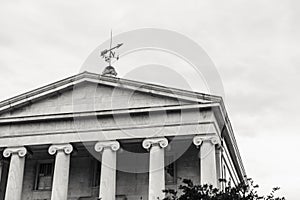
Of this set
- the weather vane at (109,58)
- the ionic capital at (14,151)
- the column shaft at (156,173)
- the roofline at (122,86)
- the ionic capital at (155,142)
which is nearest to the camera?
the column shaft at (156,173)

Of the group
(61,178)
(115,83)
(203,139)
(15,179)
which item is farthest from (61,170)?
(203,139)

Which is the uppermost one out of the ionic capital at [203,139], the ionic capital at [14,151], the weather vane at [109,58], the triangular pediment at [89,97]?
the weather vane at [109,58]

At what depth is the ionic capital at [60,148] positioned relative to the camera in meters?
28.1

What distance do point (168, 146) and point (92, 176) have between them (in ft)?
18.5

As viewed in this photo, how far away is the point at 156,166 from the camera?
26.4 meters

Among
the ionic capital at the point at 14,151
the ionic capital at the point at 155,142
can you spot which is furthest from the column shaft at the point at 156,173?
the ionic capital at the point at 14,151

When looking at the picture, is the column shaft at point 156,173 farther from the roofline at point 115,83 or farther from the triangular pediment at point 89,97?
the roofline at point 115,83

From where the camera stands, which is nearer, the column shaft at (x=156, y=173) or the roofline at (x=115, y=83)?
the column shaft at (x=156, y=173)

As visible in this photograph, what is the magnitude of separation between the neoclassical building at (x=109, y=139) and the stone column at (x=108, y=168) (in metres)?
0.05

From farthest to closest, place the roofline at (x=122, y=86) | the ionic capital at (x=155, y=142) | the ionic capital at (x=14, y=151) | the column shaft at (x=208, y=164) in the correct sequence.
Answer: the ionic capital at (x=14, y=151) < the roofline at (x=122, y=86) < the ionic capital at (x=155, y=142) < the column shaft at (x=208, y=164)

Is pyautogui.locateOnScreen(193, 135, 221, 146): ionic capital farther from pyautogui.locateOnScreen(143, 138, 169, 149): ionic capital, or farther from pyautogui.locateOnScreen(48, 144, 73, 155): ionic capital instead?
pyautogui.locateOnScreen(48, 144, 73, 155): ionic capital

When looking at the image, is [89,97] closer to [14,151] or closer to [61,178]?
[61,178]

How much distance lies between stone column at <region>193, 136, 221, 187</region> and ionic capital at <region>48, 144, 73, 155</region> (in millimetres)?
7002

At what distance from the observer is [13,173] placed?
28.3 metres
